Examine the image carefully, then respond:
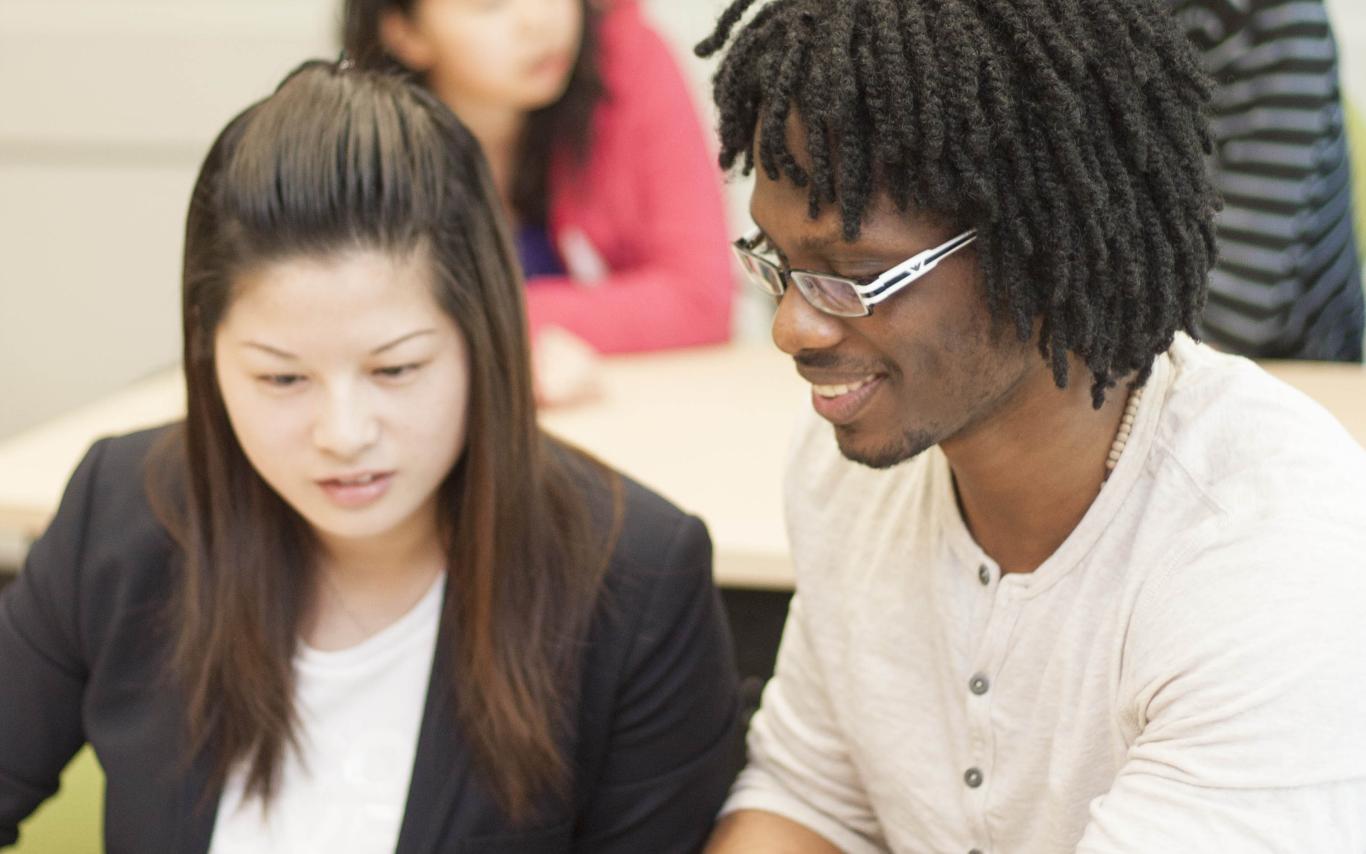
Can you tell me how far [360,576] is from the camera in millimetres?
1439

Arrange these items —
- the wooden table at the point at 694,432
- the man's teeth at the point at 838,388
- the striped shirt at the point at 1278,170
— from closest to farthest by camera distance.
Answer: the man's teeth at the point at 838,388, the wooden table at the point at 694,432, the striped shirt at the point at 1278,170

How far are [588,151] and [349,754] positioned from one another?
1.32 meters

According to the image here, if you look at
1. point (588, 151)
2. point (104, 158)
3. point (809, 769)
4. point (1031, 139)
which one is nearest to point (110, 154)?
point (104, 158)

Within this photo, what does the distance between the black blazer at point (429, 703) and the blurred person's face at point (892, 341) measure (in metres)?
0.32

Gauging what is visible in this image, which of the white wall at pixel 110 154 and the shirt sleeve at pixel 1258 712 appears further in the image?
the white wall at pixel 110 154

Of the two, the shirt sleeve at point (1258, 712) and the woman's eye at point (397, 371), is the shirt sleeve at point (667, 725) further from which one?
the shirt sleeve at point (1258, 712)

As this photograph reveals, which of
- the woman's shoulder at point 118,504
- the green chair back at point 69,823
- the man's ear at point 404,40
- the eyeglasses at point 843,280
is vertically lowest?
the green chair back at point 69,823

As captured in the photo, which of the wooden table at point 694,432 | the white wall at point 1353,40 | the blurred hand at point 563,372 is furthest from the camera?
the white wall at point 1353,40

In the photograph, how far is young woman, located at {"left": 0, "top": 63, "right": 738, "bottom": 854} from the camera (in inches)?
50.3

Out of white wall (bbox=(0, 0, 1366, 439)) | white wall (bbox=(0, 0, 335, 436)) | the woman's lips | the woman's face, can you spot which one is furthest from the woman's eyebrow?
white wall (bbox=(0, 0, 335, 436))

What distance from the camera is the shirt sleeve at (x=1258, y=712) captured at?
3.11 ft

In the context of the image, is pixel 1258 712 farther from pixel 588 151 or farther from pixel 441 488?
pixel 588 151

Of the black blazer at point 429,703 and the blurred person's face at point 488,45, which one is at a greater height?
the blurred person's face at point 488,45

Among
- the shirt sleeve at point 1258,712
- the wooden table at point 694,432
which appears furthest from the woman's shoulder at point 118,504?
the shirt sleeve at point 1258,712
